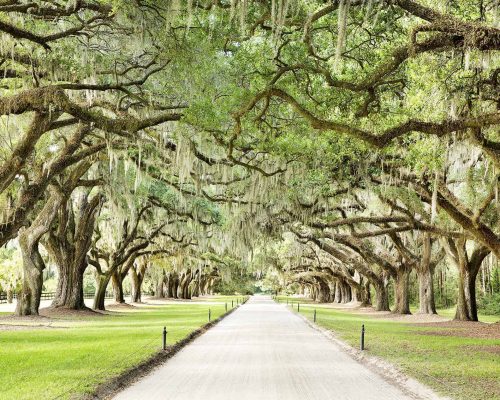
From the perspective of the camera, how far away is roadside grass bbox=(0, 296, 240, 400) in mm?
8867

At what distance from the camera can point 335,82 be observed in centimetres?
1011

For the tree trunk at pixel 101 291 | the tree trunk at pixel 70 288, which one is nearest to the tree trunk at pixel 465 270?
the tree trunk at pixel 70 288

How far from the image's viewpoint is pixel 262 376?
10.5m

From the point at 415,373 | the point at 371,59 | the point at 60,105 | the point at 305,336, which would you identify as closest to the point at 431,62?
the point at 371,59

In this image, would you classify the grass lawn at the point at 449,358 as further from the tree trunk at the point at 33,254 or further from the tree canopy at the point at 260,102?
the tree trunk at the point at 33,254

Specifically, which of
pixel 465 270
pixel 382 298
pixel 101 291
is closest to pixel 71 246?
pixel 101 291

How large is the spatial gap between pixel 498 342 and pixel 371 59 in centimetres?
1002

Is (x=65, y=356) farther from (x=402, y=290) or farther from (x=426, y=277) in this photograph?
(x=402, y=290)

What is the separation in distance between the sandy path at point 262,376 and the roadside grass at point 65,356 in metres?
0.79

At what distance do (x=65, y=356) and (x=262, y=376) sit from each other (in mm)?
4815

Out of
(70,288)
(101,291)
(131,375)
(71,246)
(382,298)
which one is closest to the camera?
(131,375)

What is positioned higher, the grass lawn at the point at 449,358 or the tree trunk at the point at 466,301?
the tree trunk at the point at 466,301

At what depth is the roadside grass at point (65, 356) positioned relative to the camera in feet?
29.1

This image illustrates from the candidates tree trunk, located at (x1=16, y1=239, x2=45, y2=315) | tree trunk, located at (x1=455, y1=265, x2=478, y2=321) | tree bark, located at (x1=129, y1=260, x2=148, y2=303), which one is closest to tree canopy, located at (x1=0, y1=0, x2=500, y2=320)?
tree trunk, located at (x1=16, y1=239, x2=45, y2=315)
